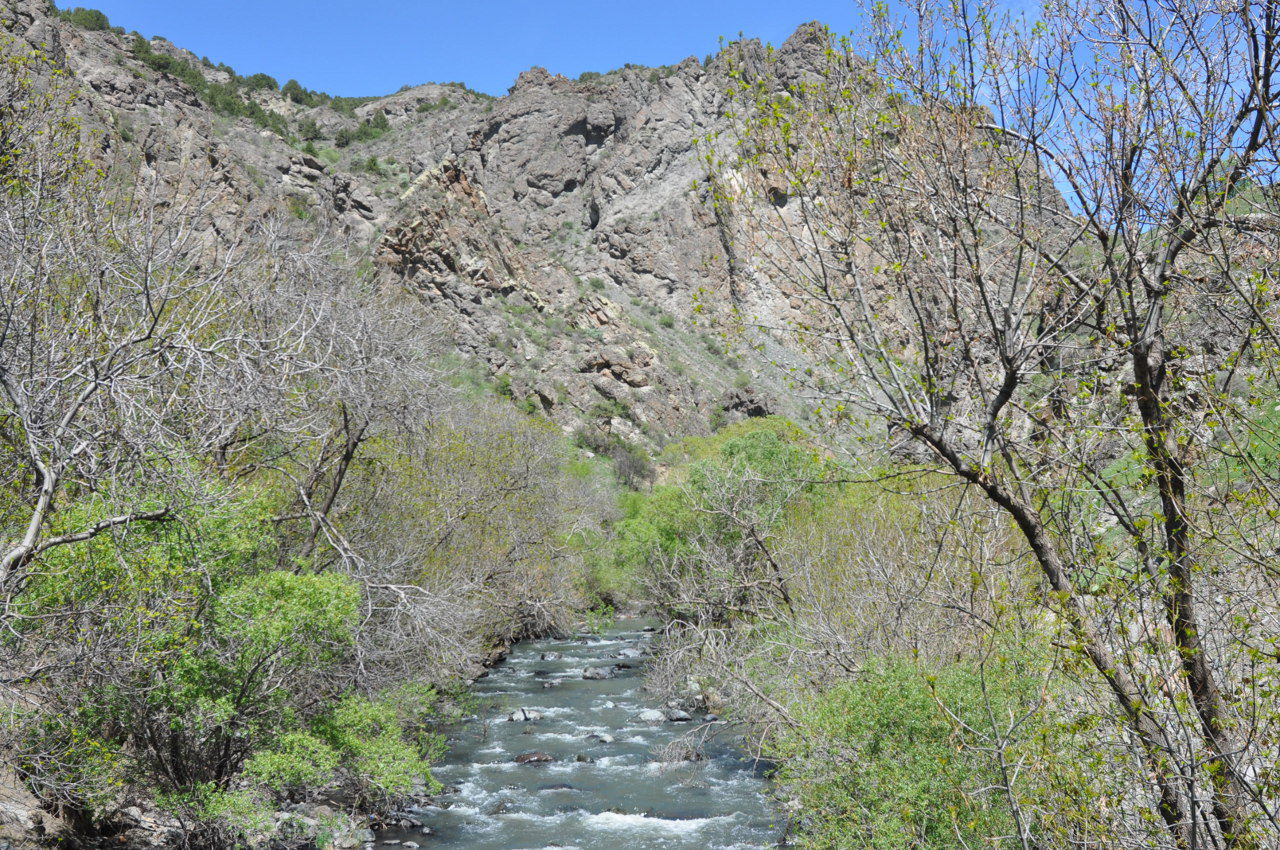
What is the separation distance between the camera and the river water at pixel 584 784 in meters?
14.9

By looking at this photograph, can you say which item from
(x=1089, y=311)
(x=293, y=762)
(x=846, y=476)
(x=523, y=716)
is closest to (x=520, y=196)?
(x=523, y=716)

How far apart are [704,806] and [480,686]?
10.5 meters

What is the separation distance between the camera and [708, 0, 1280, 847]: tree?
5223mm

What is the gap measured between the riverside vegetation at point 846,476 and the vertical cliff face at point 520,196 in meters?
28.8

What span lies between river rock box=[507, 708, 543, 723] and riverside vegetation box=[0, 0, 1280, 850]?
3547mm

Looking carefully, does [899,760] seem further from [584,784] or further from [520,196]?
[520,196]

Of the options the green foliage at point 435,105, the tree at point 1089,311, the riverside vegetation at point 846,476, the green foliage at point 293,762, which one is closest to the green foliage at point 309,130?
the green foliage at point 435,105

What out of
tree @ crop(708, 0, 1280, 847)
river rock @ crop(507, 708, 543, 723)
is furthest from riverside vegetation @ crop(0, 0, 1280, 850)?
river rock @ crop(507, 708, 543, 723)

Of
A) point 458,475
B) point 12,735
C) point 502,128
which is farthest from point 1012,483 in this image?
point 502,128

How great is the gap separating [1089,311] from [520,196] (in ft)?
335

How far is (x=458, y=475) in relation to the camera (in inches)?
883

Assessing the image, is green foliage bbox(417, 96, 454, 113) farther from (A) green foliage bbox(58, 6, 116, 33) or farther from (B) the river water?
(B) the river water

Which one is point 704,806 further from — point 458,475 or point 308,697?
point 458,475

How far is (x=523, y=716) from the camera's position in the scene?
22.7 m
